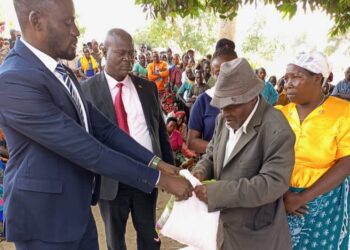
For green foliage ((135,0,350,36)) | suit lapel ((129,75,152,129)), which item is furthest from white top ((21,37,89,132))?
green foliage ((135,0,350,36))

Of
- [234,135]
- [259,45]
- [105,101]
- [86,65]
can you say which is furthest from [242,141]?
[259,45]

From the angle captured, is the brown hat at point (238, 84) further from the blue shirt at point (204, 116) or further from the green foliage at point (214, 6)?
the green foliage at point (214, 6)

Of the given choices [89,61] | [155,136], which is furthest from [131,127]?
[89,61]

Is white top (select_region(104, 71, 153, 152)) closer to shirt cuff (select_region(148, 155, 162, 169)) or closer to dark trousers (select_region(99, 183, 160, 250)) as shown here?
dark trousers (select_region(99, 183, 160, 250))

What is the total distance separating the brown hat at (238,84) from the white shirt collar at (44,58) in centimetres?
82

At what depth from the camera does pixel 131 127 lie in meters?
2.71

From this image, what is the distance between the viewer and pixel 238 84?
1639 millimetres

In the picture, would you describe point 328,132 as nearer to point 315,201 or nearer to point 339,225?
point 315,201

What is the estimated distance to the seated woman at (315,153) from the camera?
1.89 metres

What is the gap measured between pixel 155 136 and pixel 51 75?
1258 millimetres

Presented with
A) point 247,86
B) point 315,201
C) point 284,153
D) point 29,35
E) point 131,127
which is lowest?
point 315,201

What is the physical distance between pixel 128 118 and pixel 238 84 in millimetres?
1271

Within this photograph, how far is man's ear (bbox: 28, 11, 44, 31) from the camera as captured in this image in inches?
61.2

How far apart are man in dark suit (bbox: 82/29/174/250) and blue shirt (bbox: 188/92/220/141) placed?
31 centimetres
